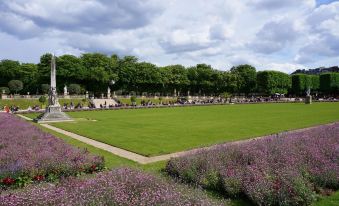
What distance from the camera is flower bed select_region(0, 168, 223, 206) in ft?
21.0

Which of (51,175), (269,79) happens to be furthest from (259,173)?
(269,79)

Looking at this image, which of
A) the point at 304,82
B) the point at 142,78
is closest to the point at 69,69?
the point at 142,78

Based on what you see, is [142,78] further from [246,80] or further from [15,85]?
[246,80]

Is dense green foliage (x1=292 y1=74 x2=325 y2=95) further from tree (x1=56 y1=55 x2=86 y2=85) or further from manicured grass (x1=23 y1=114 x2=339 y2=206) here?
manicured grass (x1=23 y1=114 x2=339 y2=206)

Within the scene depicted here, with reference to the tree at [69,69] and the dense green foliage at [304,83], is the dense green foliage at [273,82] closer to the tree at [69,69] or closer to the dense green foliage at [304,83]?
the dense green foliage at [304,83]

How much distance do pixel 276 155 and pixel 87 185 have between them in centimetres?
630

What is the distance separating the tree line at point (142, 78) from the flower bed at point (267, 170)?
75.6 meters

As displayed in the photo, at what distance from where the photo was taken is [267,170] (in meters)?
9.54

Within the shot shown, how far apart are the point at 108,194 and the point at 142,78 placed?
94059 mm

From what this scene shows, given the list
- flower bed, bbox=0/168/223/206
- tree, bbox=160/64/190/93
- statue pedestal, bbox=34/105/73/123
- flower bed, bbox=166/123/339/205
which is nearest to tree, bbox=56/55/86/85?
tree, bbox=160/64/190/93

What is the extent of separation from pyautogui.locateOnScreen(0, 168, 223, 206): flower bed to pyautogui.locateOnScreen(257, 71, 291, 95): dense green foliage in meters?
107

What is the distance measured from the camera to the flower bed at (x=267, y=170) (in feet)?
27.1

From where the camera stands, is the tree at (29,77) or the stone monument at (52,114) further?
the tree at (29,77)

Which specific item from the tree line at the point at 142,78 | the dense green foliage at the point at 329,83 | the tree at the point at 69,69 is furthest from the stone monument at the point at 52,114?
the dense green foliage at the point at 329,83
